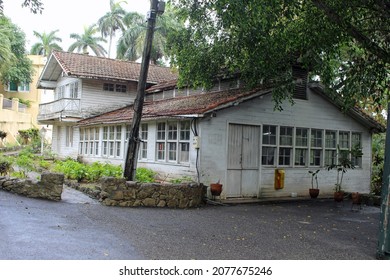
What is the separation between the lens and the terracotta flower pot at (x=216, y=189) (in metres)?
12.9

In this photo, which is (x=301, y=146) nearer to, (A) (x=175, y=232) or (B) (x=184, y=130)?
(B) (x=184, y=130)

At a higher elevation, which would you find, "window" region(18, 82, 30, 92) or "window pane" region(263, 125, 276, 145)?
"window" region(18, 82, 30, 92)

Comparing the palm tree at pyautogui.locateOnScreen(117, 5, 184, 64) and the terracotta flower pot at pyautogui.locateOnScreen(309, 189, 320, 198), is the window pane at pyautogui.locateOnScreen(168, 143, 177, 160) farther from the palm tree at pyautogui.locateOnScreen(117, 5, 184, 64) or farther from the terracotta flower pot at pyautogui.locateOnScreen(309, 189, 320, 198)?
the palm tree at pyautogui.locateOnScreen(117, 5, 184, 64)

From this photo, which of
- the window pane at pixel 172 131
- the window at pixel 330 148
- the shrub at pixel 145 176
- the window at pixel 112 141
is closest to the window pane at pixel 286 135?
the window at pixel 330 148

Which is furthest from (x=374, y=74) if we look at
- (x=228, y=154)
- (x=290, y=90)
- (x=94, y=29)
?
(x=94, y=29)

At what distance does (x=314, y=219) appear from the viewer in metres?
11.3

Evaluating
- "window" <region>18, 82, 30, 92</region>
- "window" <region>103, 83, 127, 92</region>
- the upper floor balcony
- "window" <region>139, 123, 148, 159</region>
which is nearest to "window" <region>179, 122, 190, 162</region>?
"window" <region>139, 123, 148, 159</region>

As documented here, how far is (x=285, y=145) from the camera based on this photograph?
1566cm

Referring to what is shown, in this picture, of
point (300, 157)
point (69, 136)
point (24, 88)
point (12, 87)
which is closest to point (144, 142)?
point (300, 157)

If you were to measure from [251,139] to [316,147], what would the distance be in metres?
3.61

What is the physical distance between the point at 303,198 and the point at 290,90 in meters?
4.50

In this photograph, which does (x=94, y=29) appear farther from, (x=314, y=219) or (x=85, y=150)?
(x=314, y=219)

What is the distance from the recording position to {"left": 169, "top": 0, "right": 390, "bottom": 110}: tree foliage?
984cm

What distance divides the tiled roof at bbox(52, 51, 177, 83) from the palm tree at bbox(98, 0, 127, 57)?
24756 mm
